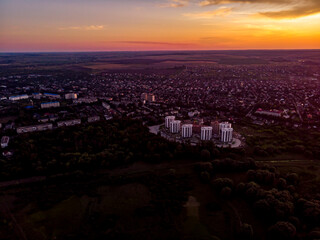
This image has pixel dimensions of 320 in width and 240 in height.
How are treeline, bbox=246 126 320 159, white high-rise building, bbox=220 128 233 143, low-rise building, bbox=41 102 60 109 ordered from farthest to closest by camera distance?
low-rise building, bbox=41 102 60 109, white high-rise building, bbox=220 128 233 143, treeline, bbox=246 126 320 159

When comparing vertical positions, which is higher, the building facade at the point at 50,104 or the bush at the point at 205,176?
the building facade at the point at 50,104

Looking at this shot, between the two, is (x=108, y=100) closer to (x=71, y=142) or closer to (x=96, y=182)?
(x=71, y=142)

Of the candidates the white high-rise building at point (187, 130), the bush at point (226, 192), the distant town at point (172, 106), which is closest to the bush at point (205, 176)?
the bush at point (226, 192)

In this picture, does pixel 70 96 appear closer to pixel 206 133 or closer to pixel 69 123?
pixel 69 123

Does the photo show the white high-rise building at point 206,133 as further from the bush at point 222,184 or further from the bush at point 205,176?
the bush at point 222,184

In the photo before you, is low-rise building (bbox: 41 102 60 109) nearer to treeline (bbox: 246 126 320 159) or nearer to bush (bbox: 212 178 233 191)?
treeline (bbox: 246 126 320 159)

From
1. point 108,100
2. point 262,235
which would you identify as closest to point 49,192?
point 262,235

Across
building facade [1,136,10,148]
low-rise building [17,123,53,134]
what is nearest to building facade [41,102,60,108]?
low-rise building [17,123,53,134]
